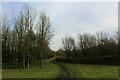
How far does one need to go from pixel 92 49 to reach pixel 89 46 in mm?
14907

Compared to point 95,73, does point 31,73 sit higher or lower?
lower

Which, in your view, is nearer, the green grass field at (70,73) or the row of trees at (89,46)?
the green grass field at (70,73)

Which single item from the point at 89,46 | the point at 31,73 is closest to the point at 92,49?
the point at 89,46

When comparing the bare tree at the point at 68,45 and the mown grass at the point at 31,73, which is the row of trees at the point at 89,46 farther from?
the mown grass at the point at 31,73

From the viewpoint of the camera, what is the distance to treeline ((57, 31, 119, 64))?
259 ft

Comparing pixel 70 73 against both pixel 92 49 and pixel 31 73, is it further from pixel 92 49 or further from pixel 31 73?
pixel 92 49

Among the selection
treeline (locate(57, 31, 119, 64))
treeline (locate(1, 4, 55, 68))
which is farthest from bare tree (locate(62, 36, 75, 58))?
treeline (locate(1, 4, 55, 68))

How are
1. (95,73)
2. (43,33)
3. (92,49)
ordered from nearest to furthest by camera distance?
(95,73) → (43,33) → (92,49)

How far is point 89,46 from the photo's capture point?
372 feet

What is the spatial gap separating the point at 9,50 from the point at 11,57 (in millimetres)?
2023

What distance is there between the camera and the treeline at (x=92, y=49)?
78994 millimetres

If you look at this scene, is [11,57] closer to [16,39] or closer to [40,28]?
[16,39]

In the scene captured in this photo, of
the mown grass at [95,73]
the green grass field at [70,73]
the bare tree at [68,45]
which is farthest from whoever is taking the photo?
the bare tree at [68,45]

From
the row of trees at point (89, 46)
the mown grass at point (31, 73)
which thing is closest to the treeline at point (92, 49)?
the row of trees at point (89, 46)
